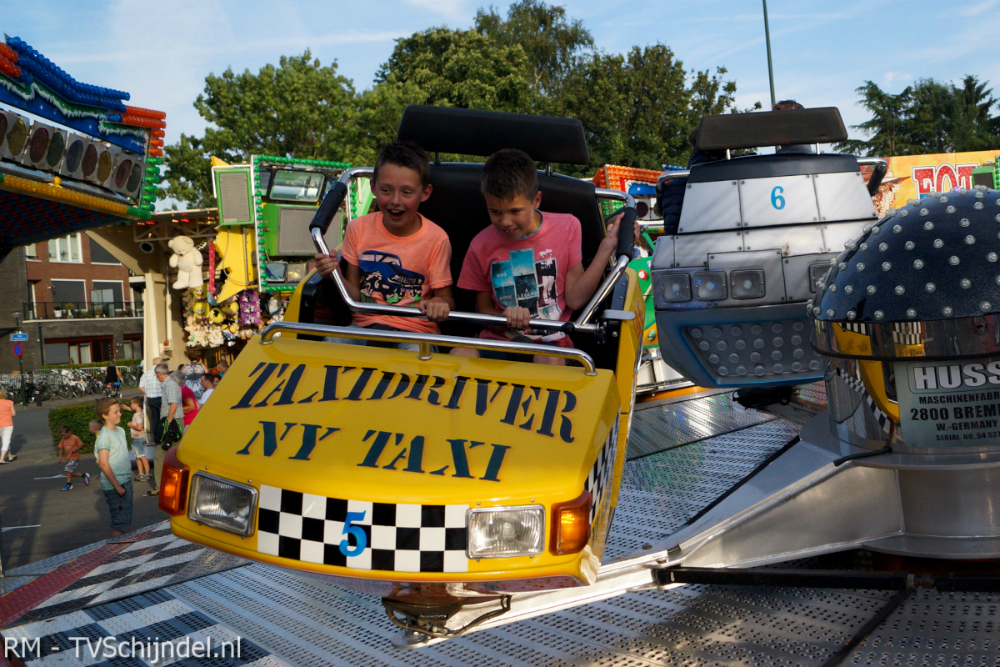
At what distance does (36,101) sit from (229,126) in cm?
1994

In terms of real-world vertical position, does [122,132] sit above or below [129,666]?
above

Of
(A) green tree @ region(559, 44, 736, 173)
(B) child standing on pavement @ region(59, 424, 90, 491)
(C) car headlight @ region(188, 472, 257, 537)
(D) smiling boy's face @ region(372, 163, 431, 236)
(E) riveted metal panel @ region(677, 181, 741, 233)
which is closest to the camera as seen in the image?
(C) car headlight @ region(188, 472, 257, 537)

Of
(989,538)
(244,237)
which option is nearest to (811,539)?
(989,538)

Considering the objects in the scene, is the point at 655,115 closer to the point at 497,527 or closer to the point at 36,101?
the point at 36,101

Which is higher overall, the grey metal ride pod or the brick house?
the brick house

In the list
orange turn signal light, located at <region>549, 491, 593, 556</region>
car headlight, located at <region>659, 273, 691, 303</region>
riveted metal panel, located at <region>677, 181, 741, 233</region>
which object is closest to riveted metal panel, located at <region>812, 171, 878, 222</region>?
riveted metal panel, located at <region>677, 181, 741, 233</region>

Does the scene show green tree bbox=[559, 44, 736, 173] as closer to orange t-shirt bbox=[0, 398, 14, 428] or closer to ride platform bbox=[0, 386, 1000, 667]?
orange t-shirt bbox=[0, 398, 14, 428]

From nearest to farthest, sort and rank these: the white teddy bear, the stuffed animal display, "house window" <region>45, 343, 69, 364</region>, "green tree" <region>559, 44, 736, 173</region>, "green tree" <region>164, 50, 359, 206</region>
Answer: the white teddy bear, the stuffed animal display, "green tree" <region>164, 50, 359, 206</region>, "green tree" <region>559, 44, 736, 173</region>, "house window" <region>45, 343, 69, 364</region>

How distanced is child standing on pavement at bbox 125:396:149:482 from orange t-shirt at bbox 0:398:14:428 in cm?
423

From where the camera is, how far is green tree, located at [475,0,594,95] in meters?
34.7

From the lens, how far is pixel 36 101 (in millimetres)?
6250

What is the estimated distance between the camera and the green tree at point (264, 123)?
24500mm

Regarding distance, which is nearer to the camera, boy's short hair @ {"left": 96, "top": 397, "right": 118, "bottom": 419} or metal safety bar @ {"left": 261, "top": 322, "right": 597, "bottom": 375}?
metal safety bar @ {"left": 261, "top": 322, "right": 597, "bottom": 375}

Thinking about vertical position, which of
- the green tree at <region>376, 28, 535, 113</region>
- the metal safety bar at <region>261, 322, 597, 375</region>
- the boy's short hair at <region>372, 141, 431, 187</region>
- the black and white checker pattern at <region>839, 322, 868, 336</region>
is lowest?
the black and white checker pattern at <region>839, 322, 868, 336</region>
